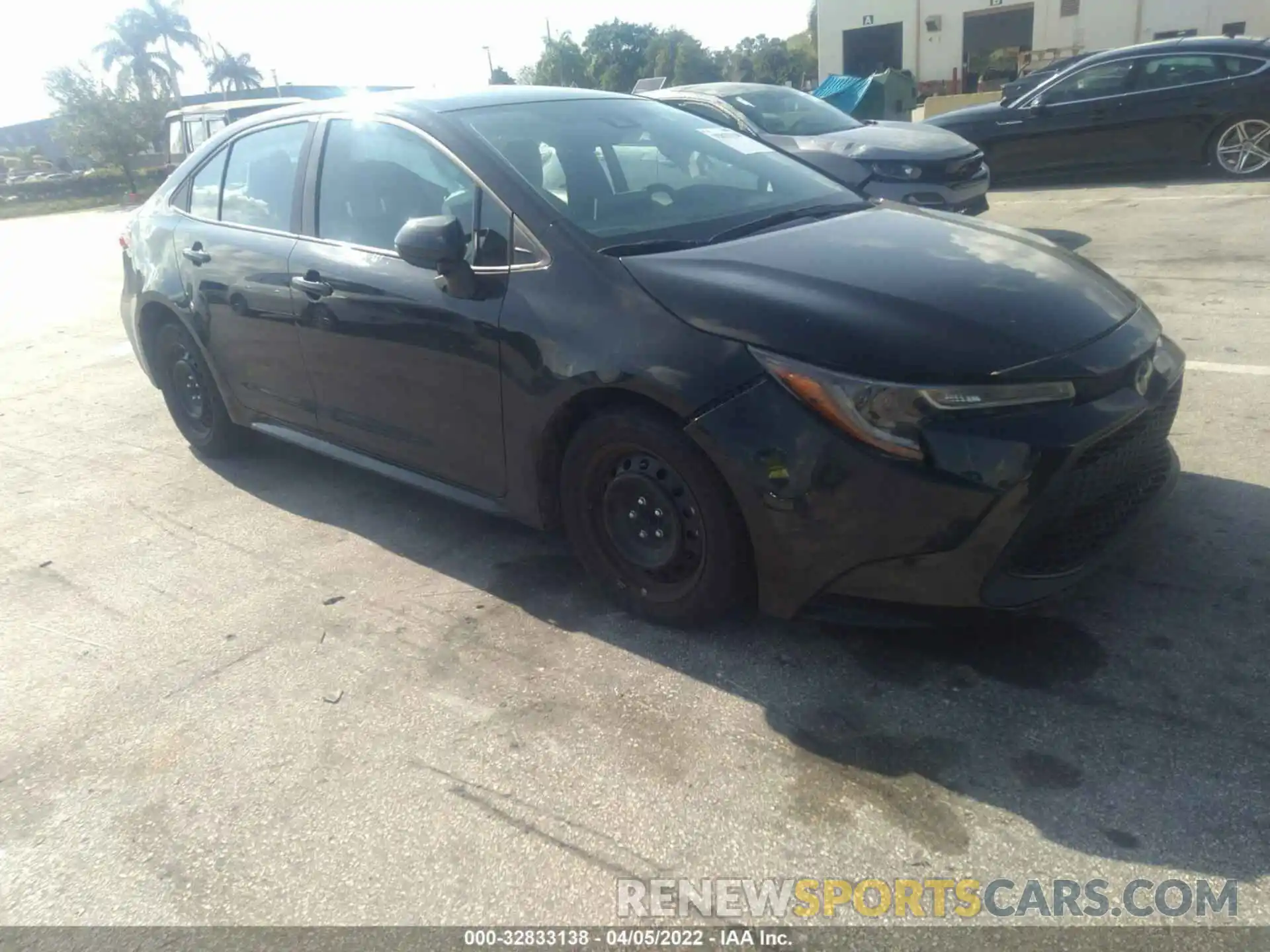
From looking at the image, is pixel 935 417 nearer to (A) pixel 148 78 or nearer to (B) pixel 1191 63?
(B) pixel 1191 63

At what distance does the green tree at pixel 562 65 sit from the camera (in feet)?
220

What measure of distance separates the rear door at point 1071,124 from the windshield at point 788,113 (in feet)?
8.36

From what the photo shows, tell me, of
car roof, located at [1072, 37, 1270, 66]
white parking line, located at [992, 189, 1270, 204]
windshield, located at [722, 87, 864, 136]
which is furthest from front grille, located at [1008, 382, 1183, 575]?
car roof, located at [1072, 37, 1270, 66]

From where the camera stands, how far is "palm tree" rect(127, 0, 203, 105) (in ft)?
213

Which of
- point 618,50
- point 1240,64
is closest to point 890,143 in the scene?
point 1240,64

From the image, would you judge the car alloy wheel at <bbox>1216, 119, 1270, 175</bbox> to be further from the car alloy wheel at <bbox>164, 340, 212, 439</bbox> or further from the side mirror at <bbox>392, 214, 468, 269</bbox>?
the car alloy wheel at <bbox>164, 340, 212, 439</bbox>

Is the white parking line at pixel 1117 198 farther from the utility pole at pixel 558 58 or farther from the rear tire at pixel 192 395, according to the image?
the utility pole at pixel 558 58

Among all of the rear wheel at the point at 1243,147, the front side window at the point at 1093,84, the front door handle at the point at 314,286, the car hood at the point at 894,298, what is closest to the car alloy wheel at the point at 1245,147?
the rear wheel at the point at 1243,147

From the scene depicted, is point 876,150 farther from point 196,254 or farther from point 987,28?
point 987,28

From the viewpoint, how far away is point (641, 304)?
9.71 ft

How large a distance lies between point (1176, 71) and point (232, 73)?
269ft

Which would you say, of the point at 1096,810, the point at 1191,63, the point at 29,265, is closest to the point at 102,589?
the point at 1096,810

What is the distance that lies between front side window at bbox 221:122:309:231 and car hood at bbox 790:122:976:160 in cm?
550

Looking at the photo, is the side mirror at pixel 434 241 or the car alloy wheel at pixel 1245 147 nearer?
the side mirror at pixel 434 241
